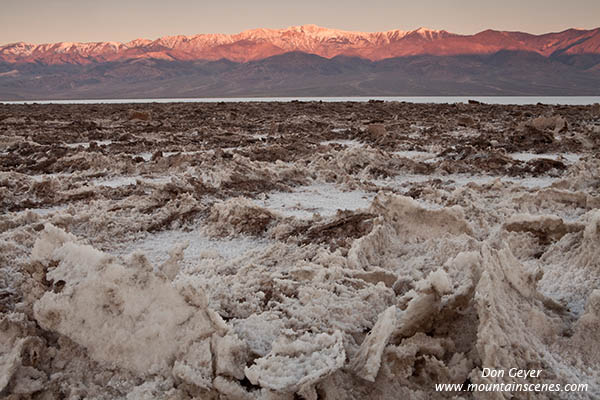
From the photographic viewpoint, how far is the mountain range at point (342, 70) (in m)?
100

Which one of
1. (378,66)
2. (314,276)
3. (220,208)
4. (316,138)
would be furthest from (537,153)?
(378,66)

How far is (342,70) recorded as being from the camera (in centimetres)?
14200

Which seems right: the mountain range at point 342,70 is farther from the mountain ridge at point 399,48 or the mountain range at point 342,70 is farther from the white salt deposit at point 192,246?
the white salt deposit at point 192,246

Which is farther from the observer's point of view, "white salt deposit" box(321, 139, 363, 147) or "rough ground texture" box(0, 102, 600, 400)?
"white salt deposit" box(321, 139, 363, 147)

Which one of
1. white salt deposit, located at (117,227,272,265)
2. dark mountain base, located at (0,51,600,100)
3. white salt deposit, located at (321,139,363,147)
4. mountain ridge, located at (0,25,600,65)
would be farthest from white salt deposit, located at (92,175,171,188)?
mountain ridge, located at (0,25,600,65)

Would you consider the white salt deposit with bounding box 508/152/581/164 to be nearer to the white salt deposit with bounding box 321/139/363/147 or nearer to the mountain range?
the white salt deposit with bounding box 321/139/363/147

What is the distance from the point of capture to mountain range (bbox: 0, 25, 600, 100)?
100 m

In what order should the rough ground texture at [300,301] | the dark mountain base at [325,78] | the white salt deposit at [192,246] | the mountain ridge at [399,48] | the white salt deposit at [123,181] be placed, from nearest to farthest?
the rough ground texture at [300,301] < the white salt deposit at [192,246] < the white salt deposit at [123,181] < the dark mountain base at [325,78] < the mountain ridge at [399,48]

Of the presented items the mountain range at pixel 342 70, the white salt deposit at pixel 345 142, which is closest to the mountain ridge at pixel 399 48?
the mountain range at pixel 342 70

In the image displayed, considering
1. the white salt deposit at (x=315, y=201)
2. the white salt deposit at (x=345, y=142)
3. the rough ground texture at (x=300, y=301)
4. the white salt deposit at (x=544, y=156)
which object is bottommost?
the white salt deposit at (x=345, y=142)

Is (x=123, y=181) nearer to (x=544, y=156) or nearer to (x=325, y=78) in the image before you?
(x=544, y=156)

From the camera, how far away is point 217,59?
17300 centimetres

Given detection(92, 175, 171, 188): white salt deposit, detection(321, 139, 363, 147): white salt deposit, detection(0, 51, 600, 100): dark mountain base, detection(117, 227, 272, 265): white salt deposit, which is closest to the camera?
detection(117, 227, 272, 265): white salt deposit

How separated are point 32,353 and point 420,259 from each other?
67.4 inches
